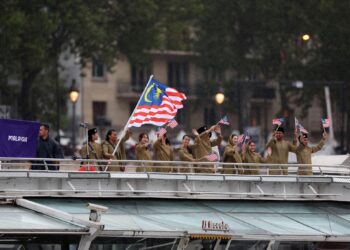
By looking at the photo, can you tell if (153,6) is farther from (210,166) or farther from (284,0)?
(210,166)

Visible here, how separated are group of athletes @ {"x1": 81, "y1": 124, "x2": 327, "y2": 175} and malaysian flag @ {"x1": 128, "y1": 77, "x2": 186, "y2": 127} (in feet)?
1.31

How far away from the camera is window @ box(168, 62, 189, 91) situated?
9950 cm

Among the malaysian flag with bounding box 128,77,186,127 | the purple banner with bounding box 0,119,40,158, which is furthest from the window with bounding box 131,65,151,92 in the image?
the purple banner with bounding box 0,119,40,158

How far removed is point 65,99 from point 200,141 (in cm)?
5702

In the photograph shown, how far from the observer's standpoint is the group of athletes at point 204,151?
32.4 meters

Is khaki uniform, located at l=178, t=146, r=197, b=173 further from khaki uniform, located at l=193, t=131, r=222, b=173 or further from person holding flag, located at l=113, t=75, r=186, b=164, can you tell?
person holding flag, located at l=113, t=75, r=186, b=164

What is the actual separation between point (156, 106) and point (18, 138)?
3.86m

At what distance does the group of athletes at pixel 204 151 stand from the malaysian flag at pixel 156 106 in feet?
1.31

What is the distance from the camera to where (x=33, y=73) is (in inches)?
2788

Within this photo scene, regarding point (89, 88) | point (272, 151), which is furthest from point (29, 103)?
point (272, 151)

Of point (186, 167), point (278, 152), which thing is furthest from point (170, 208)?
point (278, 152)

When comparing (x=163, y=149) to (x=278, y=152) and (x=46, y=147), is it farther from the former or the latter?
(x=278, y=152)

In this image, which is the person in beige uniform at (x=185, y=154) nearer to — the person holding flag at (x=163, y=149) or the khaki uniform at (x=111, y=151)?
the person holding flag at (x=163, y=149)

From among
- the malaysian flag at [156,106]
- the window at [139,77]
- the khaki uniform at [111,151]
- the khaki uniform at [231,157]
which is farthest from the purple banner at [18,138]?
the window at [139,77]
